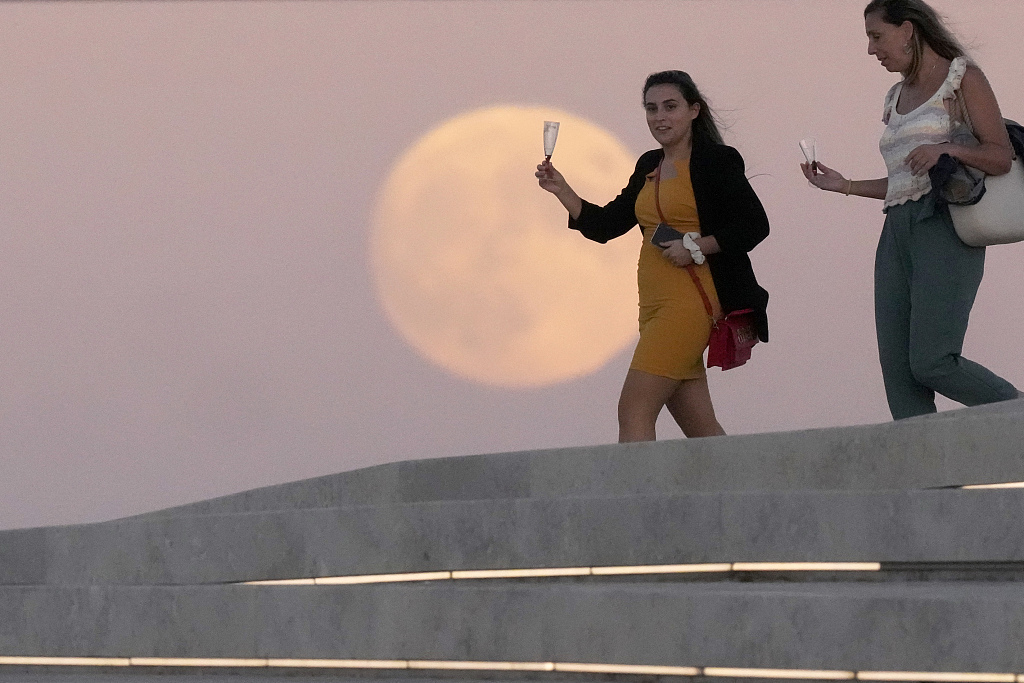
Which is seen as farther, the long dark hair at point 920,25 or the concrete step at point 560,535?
the long dark hair at point 920,25

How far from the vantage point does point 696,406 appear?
6.66 m

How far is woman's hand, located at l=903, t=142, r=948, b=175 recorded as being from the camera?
5754 millimetres

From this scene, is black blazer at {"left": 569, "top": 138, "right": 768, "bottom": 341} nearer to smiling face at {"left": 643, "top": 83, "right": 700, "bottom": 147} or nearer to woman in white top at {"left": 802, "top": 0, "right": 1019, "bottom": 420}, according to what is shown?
smiling face at {"left": 643, "top": 83, "right": 700, "bottom": 147}

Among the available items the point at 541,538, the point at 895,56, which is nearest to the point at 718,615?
the point at 541,538

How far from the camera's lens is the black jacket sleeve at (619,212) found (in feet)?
22.9

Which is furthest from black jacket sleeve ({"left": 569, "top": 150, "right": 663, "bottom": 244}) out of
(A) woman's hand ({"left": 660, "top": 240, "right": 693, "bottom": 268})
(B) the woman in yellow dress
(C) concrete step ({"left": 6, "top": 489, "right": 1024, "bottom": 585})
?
(C) concrete step ({"left": 6, "top": 489, "right": 1024, "bottom": 585})

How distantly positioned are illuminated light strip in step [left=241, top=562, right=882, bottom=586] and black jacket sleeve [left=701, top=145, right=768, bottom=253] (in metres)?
2.00

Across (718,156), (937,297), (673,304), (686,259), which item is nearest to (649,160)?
(718,156)

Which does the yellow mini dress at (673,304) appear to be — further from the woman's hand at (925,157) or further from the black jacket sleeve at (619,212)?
the woman's hand at (925,157)

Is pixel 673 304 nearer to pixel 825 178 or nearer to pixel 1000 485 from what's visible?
pixel 825 178

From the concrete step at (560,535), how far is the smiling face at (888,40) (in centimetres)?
211

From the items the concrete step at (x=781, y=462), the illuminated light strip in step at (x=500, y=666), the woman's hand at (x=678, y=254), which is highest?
the woman's hand at (x=678, y=254)

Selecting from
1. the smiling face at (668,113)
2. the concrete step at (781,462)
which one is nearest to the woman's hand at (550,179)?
the smiling face at (668,113)

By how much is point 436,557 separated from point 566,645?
73 cm
